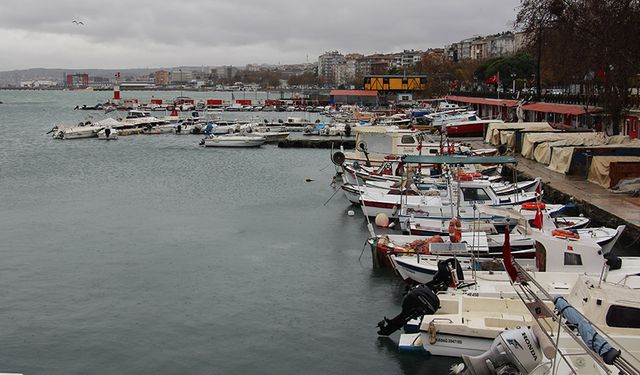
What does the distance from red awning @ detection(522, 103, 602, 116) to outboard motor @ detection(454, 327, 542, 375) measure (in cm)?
3708

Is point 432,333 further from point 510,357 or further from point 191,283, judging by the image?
point 191,283

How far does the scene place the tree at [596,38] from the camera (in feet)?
120

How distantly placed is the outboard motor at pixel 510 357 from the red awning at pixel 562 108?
122 feet

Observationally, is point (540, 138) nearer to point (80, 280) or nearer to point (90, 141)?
point (80, 280)

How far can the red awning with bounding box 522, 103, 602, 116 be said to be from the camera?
169ft

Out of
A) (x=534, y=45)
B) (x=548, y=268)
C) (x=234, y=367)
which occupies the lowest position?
(x=234, y=367)

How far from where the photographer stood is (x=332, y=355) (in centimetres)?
1748

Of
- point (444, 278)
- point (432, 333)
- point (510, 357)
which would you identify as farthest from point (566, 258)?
point (510, 357)

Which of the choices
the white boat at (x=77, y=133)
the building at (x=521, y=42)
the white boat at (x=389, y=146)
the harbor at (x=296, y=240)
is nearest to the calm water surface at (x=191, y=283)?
the harbor at (x=296, y=240)

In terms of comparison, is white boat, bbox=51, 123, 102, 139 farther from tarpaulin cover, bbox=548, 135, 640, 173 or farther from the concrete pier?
tarpaulin cover, bbox=548, 135, 640, 173

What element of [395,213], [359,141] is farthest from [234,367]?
[359,141]

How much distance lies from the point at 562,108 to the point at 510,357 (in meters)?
45.4

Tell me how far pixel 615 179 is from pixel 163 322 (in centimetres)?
2044

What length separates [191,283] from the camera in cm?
2348
